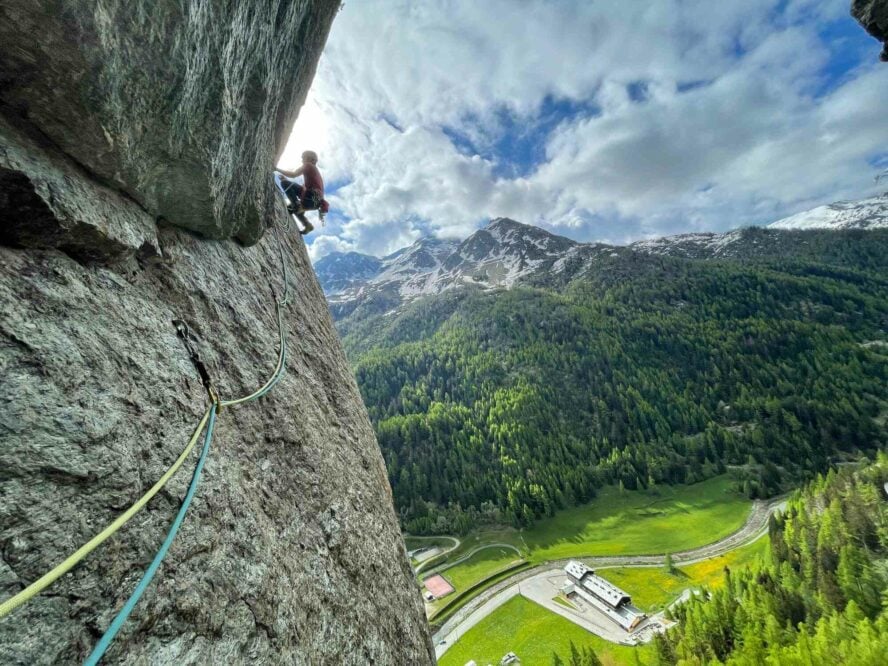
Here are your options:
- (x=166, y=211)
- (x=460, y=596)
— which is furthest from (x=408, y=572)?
(x=460, y=596)

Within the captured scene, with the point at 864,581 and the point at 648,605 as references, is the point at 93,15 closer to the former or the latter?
the point at 864,581

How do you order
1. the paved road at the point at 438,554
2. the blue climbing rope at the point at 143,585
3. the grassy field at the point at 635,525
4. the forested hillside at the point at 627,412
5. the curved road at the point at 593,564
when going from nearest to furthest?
the blue climbing rope at the point at 143,585
the curved road at the point at 593,564
the paved road at the point at 438,554
the grassy field at the point at 635,525
the forested hillside at the point at 627,412

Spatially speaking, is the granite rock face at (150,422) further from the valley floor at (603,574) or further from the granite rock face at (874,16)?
the valley floor at (603,574)

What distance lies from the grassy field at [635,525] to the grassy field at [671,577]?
6452 mm

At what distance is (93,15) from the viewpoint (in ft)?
12.7

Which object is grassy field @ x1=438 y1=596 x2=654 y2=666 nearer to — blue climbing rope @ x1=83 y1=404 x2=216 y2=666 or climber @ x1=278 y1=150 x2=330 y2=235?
climber @ x1=278 y1=150 x2=330 y2=235

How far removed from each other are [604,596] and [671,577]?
670 inches

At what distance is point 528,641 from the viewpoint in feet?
196

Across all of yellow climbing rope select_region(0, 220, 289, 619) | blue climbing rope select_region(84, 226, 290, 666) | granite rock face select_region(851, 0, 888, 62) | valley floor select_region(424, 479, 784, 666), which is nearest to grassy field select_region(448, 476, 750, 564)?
valley floor select_region(424, 479, 784, 666)

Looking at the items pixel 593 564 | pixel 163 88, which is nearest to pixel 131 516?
pixel 163 88

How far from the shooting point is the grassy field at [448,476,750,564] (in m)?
84.9

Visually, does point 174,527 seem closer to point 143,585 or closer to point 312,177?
point 143,585

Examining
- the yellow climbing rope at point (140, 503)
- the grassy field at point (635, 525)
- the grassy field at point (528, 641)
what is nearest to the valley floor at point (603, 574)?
the grassy field at point (528, 641)

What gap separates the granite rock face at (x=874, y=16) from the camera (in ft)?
60.8
